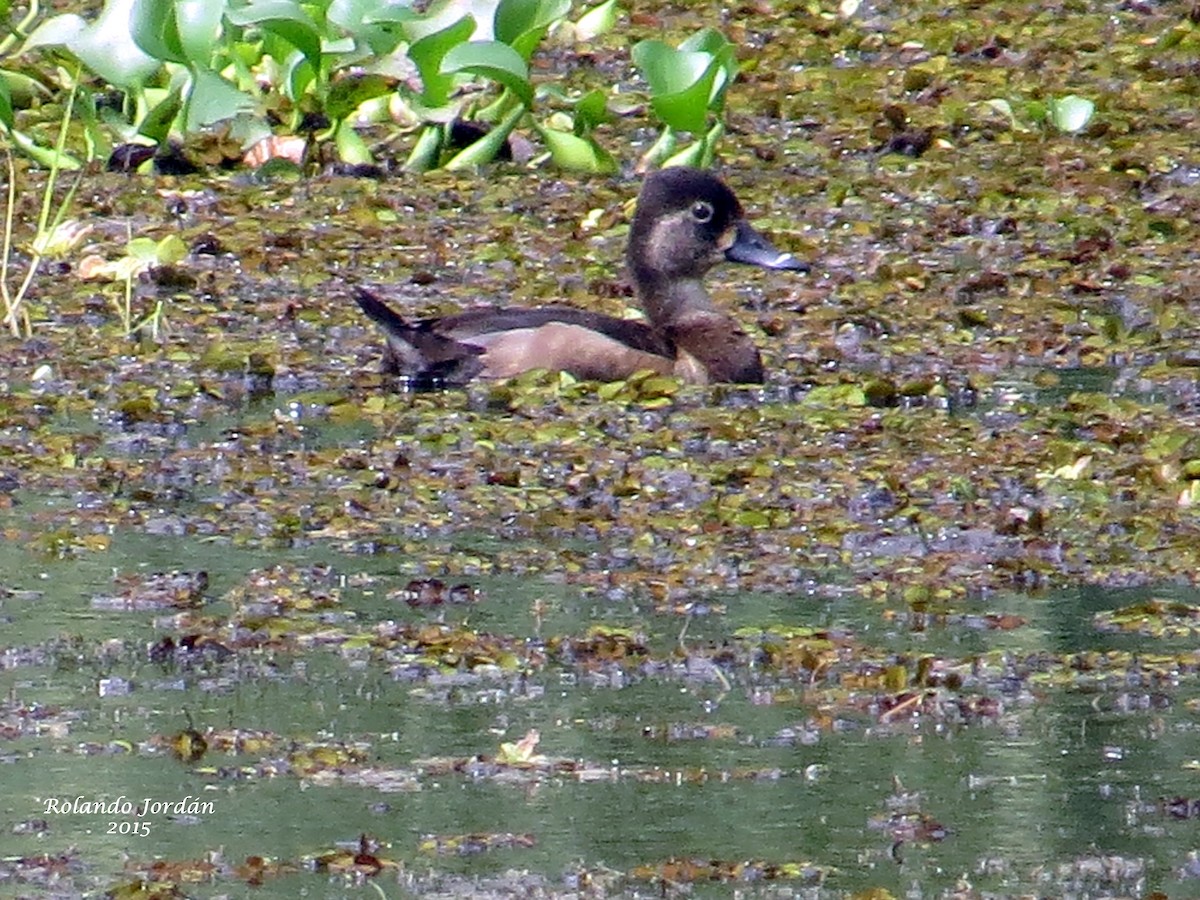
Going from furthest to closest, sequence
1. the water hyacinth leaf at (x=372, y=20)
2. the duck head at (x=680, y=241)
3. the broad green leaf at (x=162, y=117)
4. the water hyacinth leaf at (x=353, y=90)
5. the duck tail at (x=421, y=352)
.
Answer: the water hyacinth leaf at (x=353, y=90)
the broad green leaf at (x=162, y=117)
the water hyacinth leaf at (x=372, y=20)
the duck head at (x=680, y=241)
the duck tail at (x=421, y=352)

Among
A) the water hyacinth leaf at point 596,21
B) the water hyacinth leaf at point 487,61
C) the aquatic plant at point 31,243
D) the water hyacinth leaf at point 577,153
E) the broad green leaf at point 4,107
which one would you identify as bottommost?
the aquatic plant at point 31,243

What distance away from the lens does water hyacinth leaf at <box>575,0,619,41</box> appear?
11.3m

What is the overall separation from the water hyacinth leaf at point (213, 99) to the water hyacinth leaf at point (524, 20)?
0.85 m

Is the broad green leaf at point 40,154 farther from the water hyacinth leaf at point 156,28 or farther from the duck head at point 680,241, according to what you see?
the duck head at point 680,241

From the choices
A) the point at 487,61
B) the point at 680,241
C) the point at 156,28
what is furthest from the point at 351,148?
the point at 680,241

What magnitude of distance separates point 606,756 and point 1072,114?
603 cm

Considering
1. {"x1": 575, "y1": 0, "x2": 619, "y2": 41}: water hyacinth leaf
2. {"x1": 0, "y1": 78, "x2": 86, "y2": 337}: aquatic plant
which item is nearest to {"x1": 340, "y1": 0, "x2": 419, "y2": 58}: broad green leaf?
{"x1": 0, "y1": 78, "x2": 86, "y2": 337}: aquatic plant

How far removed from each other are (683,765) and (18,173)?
5.46 metres

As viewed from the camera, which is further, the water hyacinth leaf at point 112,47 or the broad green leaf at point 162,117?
the broad green leaf at point 162,117

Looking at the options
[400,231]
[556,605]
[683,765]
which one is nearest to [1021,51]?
[400,231]

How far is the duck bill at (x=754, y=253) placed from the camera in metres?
8.40

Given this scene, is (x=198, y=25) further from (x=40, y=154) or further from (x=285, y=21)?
(x=40, y=154)

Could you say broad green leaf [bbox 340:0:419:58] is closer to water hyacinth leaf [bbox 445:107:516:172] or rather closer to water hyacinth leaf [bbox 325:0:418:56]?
water hyacinth leaf [bbox 325:0:418:56]

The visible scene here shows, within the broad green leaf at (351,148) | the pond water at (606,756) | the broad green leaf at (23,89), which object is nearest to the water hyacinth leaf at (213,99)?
the broad green leaf at (351,148)
